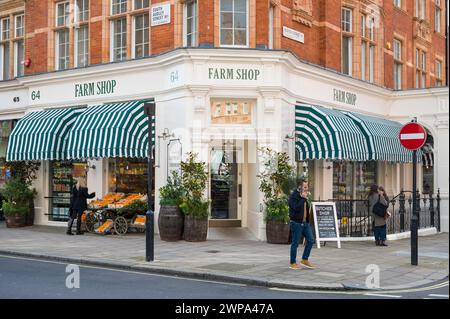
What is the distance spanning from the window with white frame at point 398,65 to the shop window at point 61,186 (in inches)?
560

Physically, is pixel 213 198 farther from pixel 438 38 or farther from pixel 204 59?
pixel 438 38

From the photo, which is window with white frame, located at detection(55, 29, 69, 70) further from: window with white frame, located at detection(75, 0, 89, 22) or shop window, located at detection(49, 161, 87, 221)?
shop window, located at detection(49, 161, 87, 221)

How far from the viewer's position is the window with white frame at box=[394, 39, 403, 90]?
1008 inches

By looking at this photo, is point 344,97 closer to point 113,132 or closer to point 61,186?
point 113,132

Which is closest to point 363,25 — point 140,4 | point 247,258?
point 140,4

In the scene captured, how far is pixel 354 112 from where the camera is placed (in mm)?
21766

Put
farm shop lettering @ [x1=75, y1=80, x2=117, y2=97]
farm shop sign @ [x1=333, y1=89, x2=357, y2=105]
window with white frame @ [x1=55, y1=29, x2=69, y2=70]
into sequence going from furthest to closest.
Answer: window with white frame @ [x1=55, y1=29, x2=69, y2=70] < farm shop sign @ [x1=333, y1=89, x2=357, y2=105] < farm shop lettering @ [x1=75, y1=80, x2=117, y2=97]

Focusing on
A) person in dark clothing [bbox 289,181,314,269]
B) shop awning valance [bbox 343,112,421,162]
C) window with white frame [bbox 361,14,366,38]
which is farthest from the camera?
window with white frame [bbox 361,14,366,38]

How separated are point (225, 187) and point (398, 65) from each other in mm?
12362

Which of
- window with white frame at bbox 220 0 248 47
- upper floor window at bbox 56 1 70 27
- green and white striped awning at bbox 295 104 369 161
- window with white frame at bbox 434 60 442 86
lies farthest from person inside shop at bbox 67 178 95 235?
window with white frame at bbox 434 60 442 86

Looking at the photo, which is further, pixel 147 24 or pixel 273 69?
pixel 147 24

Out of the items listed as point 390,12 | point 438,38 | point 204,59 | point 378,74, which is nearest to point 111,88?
point 204,59

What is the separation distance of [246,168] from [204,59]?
11.5ft

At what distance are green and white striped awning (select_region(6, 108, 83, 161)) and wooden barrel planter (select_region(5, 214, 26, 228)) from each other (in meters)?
1.97
